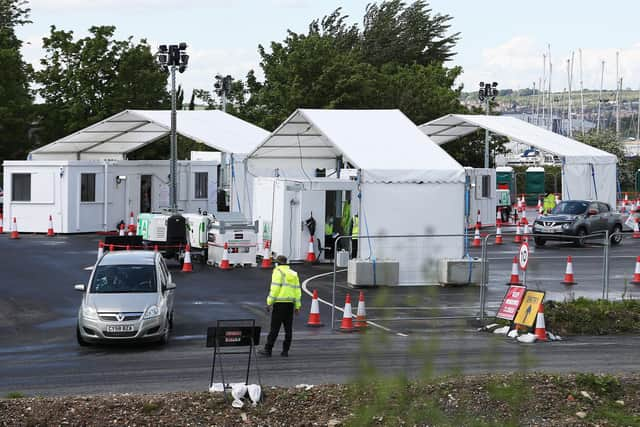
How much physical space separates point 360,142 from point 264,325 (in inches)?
391

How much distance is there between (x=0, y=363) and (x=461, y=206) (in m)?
14.5

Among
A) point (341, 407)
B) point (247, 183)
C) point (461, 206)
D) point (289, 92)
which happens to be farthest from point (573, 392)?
point (289, 92)

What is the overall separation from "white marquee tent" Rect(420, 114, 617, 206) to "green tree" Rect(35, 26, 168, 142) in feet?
75.9

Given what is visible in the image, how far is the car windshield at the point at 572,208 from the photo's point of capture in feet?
132

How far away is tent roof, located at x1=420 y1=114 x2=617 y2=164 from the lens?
47062 millimetres

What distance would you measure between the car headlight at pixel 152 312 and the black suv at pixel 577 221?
2224cm

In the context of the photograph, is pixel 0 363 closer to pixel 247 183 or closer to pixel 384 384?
pixel 384 384

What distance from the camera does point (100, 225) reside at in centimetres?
4309

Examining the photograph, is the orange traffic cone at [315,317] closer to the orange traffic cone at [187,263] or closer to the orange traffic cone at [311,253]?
the orange traffic cone at [187,263]

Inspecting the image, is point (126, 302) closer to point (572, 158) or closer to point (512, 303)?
point (512, 303)

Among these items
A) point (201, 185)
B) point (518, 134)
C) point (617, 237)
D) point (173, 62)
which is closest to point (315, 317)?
point (173, 62)

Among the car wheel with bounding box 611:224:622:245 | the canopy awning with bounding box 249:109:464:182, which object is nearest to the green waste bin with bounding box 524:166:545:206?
the car wheel with bounding box 611:224:622:245

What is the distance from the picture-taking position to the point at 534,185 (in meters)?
68.7

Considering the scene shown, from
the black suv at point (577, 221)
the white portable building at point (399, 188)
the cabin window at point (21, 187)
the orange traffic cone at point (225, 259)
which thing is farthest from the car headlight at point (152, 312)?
the cabin window at point (21, 187)
